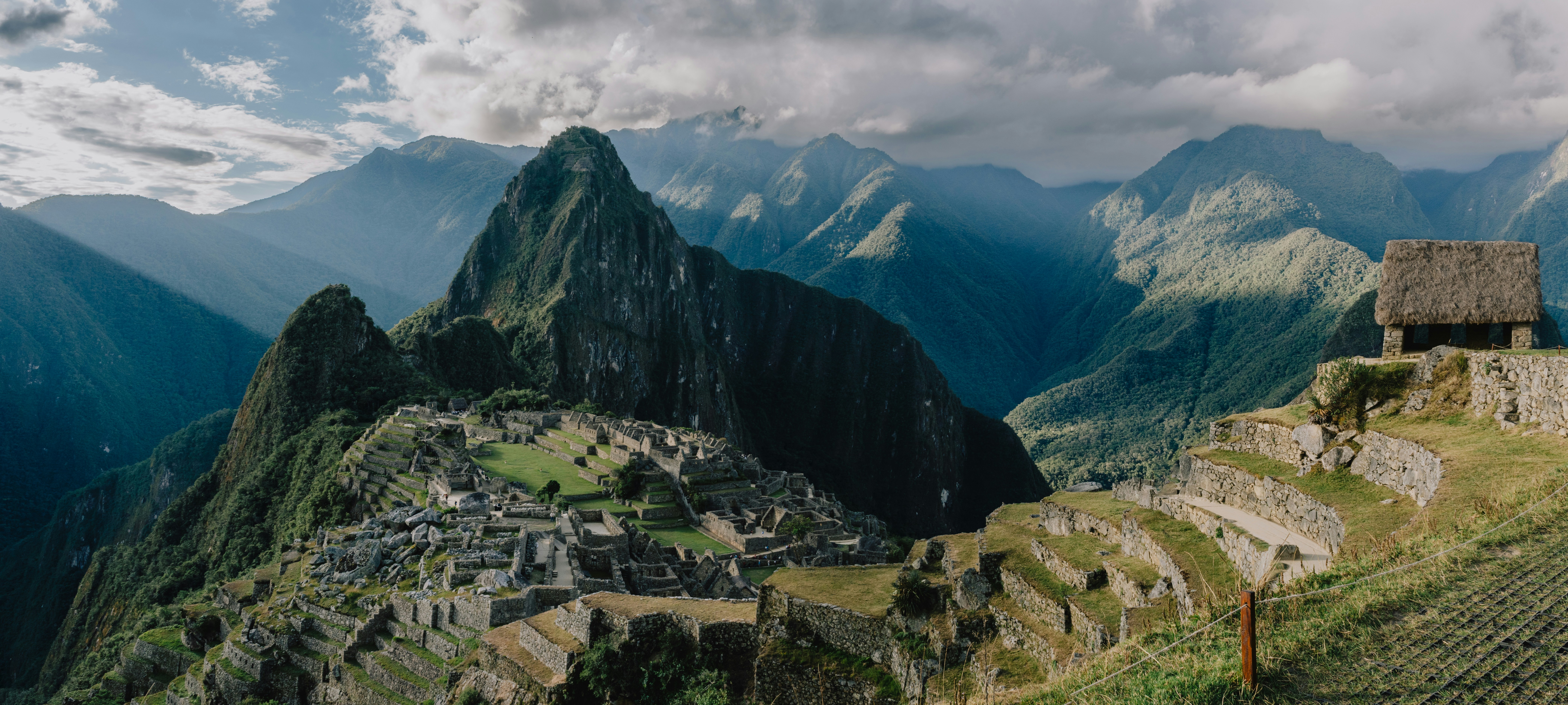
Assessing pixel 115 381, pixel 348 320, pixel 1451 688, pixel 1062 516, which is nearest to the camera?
pixel 1451 688

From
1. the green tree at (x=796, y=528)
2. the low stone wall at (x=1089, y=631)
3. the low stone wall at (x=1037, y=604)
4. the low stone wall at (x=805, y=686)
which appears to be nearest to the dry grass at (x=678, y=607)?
the low stone wall at (x=805, y=686)

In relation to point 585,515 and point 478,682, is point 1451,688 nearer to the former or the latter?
point 478,682

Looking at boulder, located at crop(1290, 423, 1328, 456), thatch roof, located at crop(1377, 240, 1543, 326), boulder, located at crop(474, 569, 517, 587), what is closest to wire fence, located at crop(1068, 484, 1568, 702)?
boulder, located at crop(1290, 423, 1328, 456)

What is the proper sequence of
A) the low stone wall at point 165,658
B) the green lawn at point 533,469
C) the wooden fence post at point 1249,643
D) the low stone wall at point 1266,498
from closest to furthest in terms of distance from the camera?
1. the wooden fence post at point 1249,643
2. the low stone wall at point 1266,498
3. the low stone wall at point 165,658
4. the green lawn at point 533,469

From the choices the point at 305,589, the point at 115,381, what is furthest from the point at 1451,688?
the point at 115,381

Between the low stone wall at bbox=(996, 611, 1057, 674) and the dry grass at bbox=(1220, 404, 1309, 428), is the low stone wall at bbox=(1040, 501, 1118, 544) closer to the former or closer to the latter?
the low stone wall at bbox=(996, 611, 1057, 674)

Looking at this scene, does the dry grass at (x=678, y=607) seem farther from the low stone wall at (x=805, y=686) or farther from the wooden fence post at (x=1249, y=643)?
the wooden fence post at (x=1249, y=643)

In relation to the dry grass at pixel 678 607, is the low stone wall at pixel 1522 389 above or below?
above
